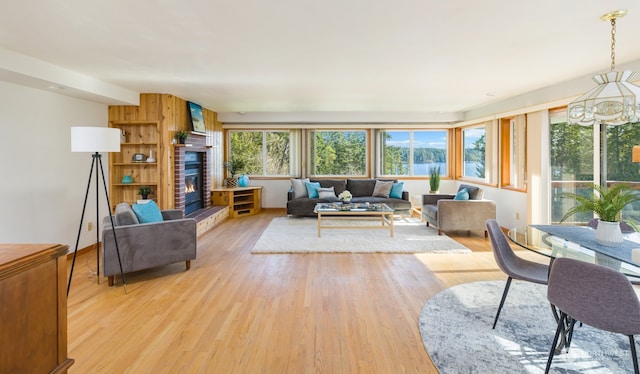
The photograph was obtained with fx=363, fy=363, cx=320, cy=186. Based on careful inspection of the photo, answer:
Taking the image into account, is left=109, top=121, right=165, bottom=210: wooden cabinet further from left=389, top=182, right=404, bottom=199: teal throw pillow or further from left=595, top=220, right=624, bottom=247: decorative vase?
left=595, top=220, right=624, bottom=247: decorative vase

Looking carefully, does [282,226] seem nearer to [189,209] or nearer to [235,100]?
[189,209]

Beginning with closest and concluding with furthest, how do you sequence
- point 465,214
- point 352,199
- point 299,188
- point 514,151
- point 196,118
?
point 465,214, point 514,151, point 196,118, point 352,199, point 299,188

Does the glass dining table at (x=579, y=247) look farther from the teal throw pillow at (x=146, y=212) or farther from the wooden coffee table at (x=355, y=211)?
the teal throw pillow at (x=146, y=212)

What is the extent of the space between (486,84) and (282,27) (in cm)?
347

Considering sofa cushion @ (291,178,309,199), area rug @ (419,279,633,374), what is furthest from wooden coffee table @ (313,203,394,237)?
area rug @ (419,279,633,374)

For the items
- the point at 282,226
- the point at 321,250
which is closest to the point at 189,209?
the point at 282,226

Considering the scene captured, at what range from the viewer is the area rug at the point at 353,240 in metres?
5.02

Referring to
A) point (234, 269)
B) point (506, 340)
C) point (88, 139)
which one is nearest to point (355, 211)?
point (234, 269)

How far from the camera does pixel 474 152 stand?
7.94 metres

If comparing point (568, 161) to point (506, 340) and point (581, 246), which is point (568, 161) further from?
point (506, 340)

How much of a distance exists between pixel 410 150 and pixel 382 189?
1.58 metres

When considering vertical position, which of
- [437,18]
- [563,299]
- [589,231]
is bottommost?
[563,299]

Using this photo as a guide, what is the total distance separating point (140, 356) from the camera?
2.35m

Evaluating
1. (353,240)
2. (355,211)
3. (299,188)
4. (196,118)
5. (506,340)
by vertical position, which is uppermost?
(196,118)
